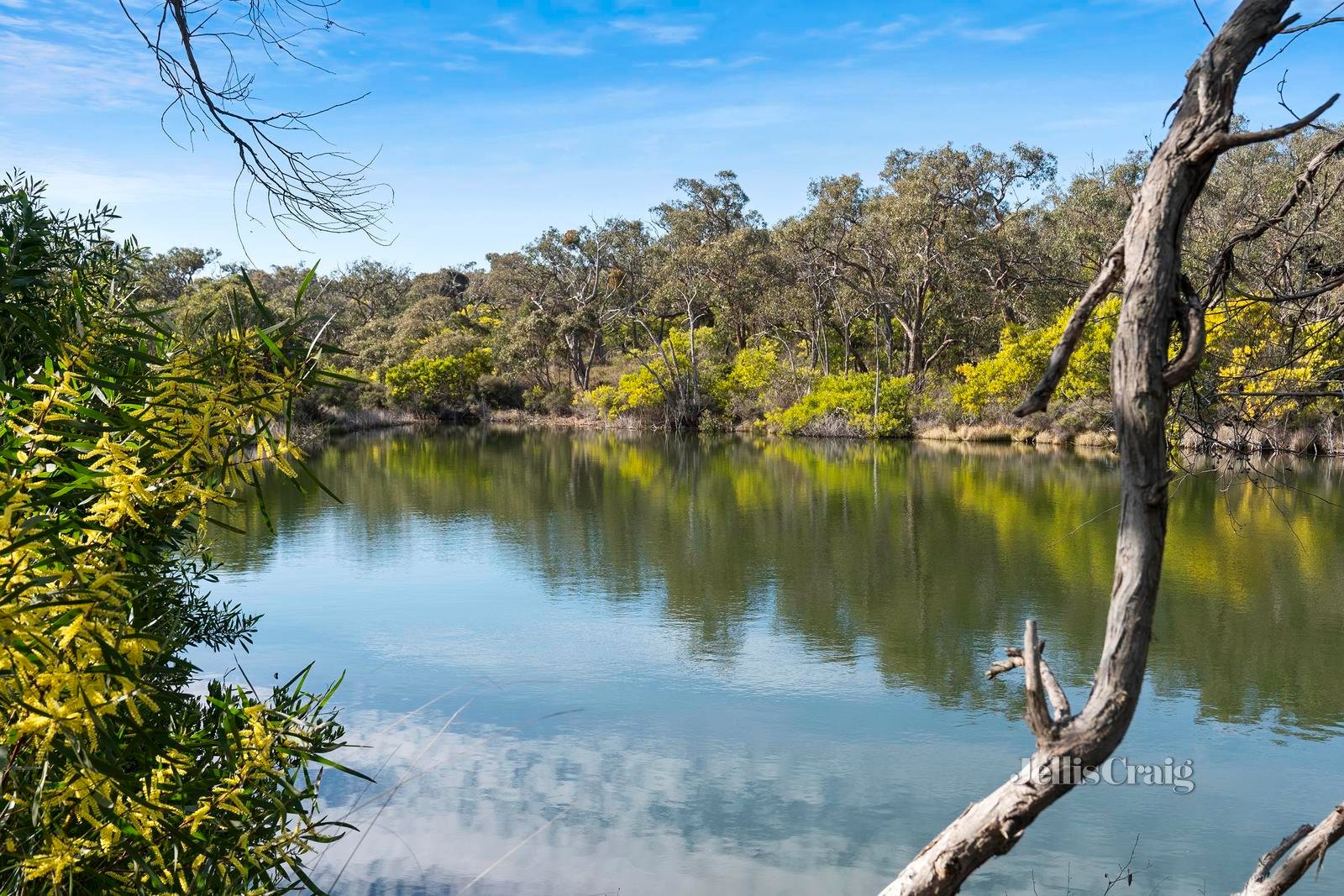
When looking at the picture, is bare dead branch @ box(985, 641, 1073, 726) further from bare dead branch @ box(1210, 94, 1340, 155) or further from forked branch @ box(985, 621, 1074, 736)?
bare dead branch @ box(1210, 94, 1340, 155)

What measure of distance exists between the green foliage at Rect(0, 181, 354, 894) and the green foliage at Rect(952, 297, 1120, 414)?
24.7m

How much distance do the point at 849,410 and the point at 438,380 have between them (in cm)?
1689

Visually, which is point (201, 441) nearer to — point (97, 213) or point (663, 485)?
point (97, 213)

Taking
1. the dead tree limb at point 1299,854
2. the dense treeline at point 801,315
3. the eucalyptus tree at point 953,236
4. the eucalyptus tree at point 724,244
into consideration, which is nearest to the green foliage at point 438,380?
the dense treeline at point 801,315

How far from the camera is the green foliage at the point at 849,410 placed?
30.3 meters

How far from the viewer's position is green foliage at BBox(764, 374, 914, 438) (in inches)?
1195

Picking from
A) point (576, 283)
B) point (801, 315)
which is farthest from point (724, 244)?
point (576, 283)

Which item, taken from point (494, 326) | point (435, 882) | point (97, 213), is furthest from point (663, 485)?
point (494, 326)

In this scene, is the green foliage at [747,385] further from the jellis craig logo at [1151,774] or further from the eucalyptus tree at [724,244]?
the jellis craig logo at [1151,774]

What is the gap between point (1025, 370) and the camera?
27.3m

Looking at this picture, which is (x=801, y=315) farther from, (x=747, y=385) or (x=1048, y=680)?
(x=1048, y=680)

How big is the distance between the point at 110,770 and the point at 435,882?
416 cm

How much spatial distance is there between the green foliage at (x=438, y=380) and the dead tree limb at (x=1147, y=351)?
39.3 meters

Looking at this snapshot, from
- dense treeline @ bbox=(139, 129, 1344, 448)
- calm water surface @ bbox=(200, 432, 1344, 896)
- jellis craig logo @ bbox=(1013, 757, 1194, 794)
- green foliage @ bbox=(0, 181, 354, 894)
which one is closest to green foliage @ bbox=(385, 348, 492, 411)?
dense treeline @ bbox=(139, 129, 1344, 448)
